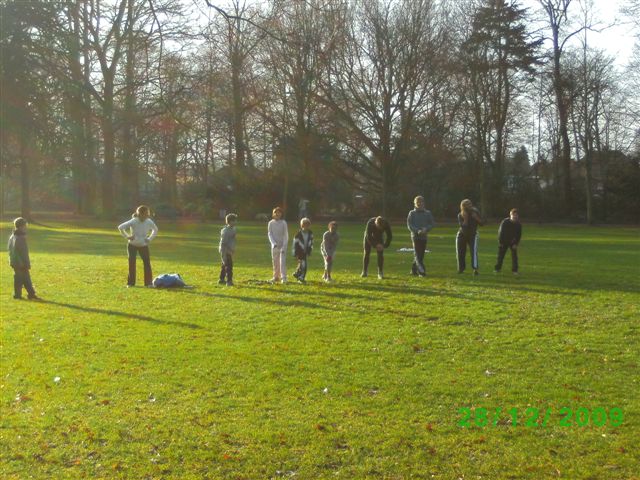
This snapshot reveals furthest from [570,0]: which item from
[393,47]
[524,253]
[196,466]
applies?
[196,466]

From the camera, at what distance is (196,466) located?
546cm

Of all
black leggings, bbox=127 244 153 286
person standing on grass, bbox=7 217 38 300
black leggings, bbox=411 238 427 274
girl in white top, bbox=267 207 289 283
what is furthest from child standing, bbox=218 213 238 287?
black leggings, bbox=411 238 427 274

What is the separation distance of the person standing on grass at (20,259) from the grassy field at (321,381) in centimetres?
62

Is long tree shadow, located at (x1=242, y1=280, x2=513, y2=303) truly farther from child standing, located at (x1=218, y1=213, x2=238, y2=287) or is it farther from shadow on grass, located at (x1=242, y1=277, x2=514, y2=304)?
child standing, located at (x1=218, y1=213, x2=238, y2=287)

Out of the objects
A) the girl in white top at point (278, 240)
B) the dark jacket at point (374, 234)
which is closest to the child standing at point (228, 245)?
the girl in white top at point (278, 240)

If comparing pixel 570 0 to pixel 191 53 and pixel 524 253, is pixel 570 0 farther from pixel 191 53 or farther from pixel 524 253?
pixel 191 53

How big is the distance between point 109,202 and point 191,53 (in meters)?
40.5

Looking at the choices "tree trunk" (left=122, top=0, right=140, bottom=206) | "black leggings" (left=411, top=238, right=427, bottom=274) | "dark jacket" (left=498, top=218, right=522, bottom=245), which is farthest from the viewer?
"tree trunk" (left=122, top=0, right=140, bottom=206)

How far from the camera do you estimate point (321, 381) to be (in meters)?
7.90

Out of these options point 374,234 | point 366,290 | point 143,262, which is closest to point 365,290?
point 366,290

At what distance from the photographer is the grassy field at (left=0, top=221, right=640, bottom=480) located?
5570 millimetres

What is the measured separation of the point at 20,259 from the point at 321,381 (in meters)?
9.05

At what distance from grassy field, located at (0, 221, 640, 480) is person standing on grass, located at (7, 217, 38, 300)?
2.04 feet

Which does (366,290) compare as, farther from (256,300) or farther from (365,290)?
(256,300)
